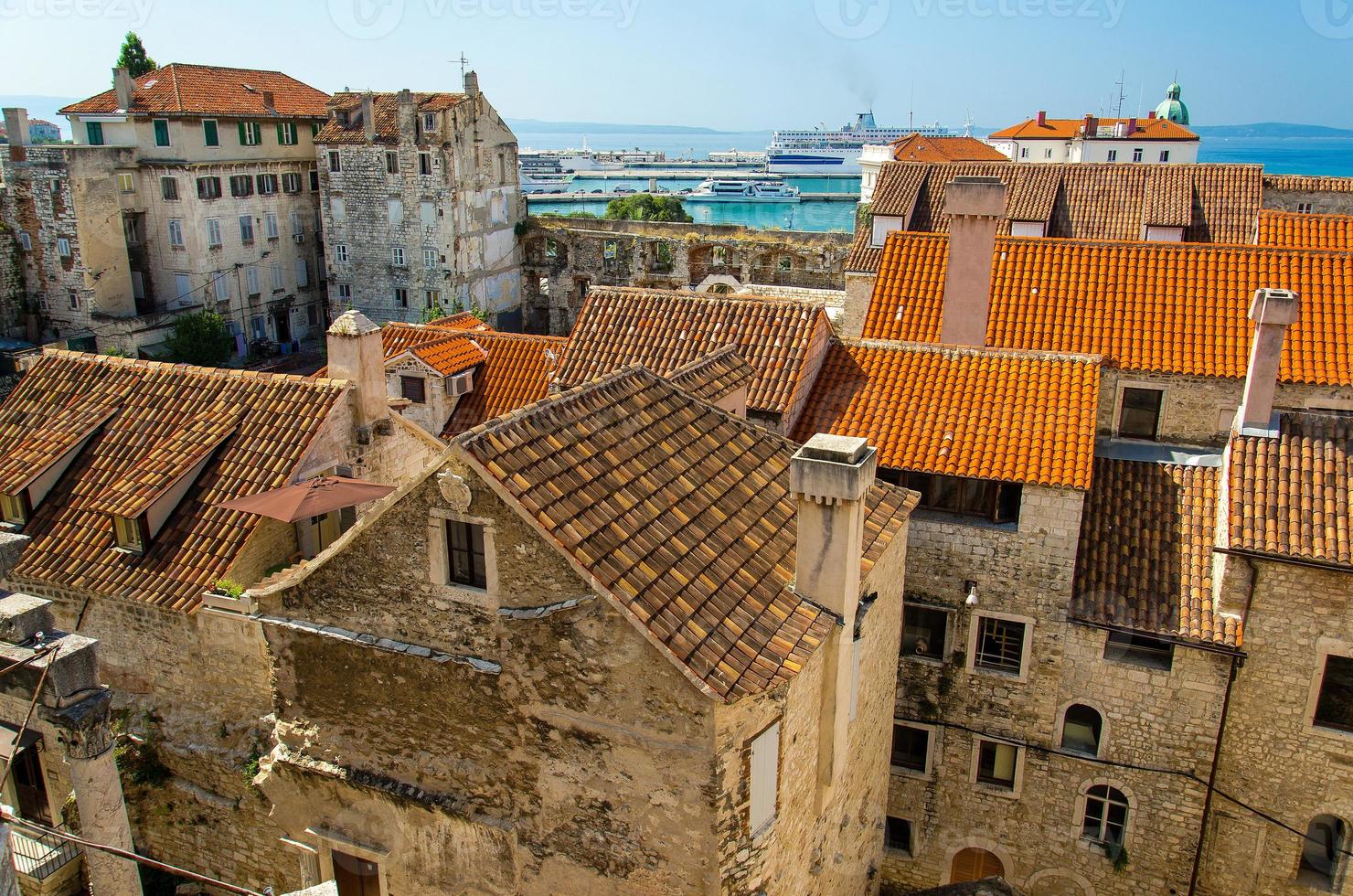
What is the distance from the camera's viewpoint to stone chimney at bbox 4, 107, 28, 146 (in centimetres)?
4428

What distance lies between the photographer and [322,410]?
1599 centimetres

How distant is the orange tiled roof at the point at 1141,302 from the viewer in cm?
1681

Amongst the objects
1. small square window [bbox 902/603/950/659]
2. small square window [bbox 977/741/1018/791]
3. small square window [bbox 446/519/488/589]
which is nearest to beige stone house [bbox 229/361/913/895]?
small square window [bbox 446/519/488/589]

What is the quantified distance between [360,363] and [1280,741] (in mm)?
15088

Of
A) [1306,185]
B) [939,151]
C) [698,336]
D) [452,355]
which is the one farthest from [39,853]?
[939,151]

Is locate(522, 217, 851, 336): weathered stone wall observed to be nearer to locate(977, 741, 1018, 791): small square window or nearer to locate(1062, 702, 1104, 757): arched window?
locate(977, 741, 1018, 791): small square window

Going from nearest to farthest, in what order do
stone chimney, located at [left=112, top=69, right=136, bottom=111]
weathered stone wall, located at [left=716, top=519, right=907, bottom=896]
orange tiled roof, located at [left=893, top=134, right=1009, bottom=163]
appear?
weathered stone wall, located at [left=716, top=519, right=907, bottom=896] < stone chimney, located at [left=112, top=69, right=136, bottom=111] < orange tiled roof, located at [left=893, top=134, right=1009, bottom=163]

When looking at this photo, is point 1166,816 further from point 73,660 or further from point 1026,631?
point 73,660

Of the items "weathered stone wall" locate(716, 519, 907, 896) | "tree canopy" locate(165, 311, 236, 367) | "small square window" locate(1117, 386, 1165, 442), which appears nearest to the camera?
"weathered stone wall" locate(716, 519, 907, 896)

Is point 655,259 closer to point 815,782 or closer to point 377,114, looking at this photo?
point 377,114

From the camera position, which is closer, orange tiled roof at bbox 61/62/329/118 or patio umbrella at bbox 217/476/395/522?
patio umbrella at bbox 217/476/395/522

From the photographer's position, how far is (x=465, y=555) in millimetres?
9312

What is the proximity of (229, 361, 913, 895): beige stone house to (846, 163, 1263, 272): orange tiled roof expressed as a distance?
23.9 meters

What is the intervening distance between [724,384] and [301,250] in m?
45.3
